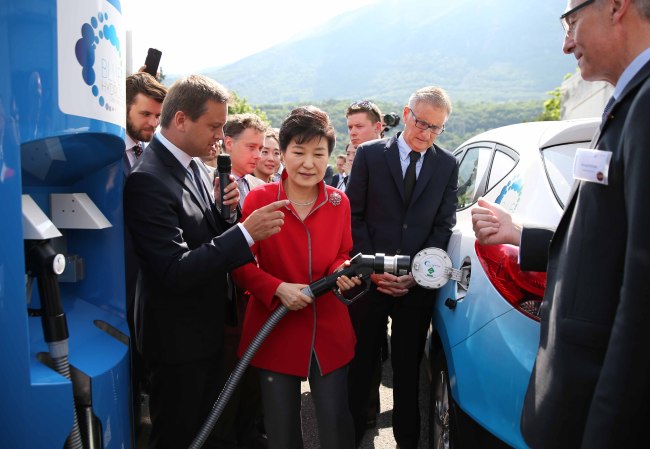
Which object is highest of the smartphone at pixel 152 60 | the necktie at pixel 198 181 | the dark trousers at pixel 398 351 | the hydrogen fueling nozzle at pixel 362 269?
the smartphone at pixel 152 60

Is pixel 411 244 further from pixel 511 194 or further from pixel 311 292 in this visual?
pixel 311 292

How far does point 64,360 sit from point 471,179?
2.74 metres

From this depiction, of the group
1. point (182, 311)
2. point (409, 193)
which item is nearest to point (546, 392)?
point (182, 311)

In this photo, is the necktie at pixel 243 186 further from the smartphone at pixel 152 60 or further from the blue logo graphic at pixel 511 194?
the blue logo graphic at pixel 511 194

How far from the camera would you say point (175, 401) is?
2381 millimetres

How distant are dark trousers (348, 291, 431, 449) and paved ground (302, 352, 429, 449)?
35cm

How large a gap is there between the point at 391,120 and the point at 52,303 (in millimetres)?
4900

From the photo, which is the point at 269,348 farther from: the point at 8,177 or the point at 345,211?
the point at 8,177

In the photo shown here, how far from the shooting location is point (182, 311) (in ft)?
7.73

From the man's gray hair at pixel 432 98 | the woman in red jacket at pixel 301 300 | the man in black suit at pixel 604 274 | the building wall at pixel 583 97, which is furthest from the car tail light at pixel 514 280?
the building wall at pixel 583 97

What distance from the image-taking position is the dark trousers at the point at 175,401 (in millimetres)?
2377

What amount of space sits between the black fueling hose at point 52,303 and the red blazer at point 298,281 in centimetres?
88

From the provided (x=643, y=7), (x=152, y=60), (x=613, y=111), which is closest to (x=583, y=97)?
(x=152, y=60)

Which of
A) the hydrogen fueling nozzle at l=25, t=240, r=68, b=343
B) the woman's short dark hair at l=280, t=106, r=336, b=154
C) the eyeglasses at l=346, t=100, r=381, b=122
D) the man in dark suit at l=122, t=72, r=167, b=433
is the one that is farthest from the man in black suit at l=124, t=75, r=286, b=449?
the eyeglasses at l=346, t=100, r=381, b=122
